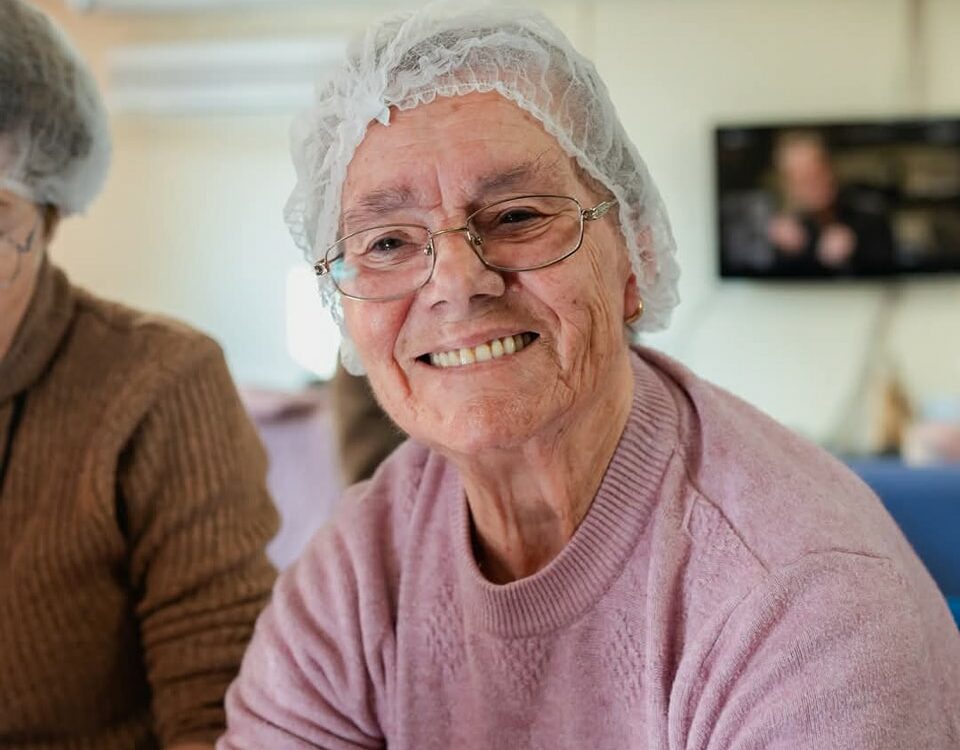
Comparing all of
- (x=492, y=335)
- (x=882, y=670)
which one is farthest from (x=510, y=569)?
(x=882, y=670)

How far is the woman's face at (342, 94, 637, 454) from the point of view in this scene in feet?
2.70

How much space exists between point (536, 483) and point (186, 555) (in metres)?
0.46

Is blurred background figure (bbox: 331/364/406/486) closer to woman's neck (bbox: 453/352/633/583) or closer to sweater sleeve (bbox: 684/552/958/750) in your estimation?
woman's neck (bbox: 453/352/633/583)

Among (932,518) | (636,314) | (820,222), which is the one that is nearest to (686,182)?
A: (820,222)

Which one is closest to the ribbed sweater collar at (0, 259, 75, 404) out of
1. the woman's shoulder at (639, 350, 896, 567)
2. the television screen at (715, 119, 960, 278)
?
the woman's shoulder at (639, 350, 896, 567)

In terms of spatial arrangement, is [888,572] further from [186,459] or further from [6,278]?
[6,278]

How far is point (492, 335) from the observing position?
32.8 inches

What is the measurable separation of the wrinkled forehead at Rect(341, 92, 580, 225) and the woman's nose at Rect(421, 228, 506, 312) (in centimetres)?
4

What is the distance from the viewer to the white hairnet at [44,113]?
1068 mm

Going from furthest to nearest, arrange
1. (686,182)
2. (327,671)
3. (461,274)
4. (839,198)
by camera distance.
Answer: (686,182)
(839,198)
(327,671)
(461,274)

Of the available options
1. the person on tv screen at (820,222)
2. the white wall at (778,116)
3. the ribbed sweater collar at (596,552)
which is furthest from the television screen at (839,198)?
the ribbed sweater collar at (596,552)

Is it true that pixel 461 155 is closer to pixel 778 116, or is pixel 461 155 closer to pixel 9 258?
pixel 9 258

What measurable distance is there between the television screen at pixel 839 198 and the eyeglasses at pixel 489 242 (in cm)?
302

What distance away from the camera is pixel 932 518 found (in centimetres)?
124
